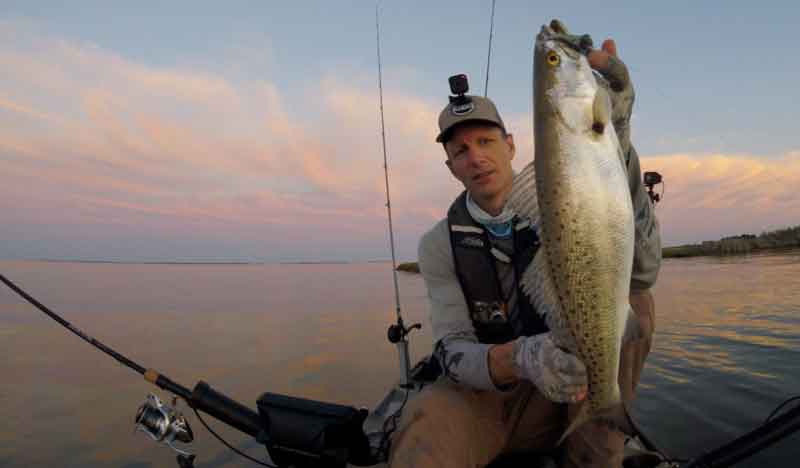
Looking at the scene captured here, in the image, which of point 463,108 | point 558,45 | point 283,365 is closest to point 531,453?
point 463,108

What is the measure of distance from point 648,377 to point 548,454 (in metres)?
4.80

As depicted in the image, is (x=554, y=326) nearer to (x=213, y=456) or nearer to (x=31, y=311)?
(x=213, y=456)

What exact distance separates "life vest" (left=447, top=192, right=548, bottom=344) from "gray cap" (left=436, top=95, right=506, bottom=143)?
81 cm

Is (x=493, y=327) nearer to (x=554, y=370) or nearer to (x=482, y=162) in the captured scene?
(x=554, y=370)

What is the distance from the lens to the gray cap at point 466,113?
3.59 meters

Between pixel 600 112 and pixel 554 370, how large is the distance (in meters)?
1.35

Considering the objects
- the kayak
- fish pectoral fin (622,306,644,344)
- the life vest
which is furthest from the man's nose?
the kayak

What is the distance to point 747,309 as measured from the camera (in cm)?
1141

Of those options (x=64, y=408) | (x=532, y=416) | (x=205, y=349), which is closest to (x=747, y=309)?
(x=532, y=416)

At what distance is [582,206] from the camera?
2.13 metres

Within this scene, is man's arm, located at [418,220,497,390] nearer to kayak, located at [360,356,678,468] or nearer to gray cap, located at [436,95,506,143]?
kayak, located at [360,356,678,468]

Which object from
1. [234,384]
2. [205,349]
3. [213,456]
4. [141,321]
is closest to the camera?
[213,456]

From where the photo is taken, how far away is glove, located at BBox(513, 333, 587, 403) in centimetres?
237

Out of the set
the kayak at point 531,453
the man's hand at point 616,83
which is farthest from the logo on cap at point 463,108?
the kayak at point 531,453
